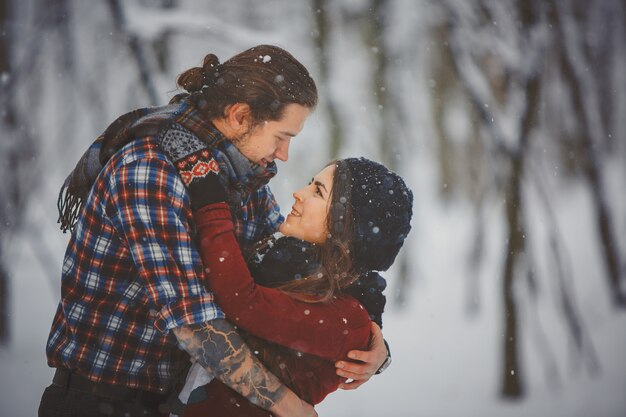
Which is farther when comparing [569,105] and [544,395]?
[544,395]

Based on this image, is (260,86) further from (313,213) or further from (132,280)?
(132,280)

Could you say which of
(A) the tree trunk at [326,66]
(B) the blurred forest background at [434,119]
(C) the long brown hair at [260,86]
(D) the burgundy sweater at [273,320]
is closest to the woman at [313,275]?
(D) the burgundy sweater at [273,320]

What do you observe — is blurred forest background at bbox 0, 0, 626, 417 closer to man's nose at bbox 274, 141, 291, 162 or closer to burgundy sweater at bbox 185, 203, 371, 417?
man's nose at bbox 274, 141, 291, 162

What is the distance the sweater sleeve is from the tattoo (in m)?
0.06

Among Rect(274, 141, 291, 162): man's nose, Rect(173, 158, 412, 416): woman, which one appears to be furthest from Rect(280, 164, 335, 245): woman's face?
Rect(274, 141, 291, 162): man's nose

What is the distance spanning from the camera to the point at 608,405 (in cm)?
549

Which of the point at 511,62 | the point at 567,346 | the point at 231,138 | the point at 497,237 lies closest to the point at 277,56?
the point at 231,138

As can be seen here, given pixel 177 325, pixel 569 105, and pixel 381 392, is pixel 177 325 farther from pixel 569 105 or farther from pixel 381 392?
pixel 381 392

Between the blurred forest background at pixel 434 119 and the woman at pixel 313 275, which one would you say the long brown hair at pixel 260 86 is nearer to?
the woman at pixel 313 275

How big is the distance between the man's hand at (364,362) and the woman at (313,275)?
0.03m

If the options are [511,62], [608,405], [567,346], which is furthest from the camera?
[567,346]

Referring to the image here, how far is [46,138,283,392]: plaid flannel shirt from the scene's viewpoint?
5.17 feet

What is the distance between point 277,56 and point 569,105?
3871 millimetres

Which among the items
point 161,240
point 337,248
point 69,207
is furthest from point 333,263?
point 69,207
